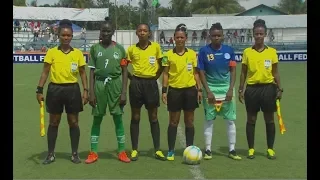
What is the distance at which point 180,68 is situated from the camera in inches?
272

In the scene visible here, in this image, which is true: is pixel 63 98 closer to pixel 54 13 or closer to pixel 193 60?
pixel 193 60

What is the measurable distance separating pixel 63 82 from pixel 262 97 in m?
3.05

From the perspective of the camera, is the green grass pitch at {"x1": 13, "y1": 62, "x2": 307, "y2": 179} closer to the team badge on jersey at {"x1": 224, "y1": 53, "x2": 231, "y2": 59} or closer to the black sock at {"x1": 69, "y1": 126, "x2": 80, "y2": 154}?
the black sock at {"x1": 69, "y1": 126, "x2": 80, "y2": 154}

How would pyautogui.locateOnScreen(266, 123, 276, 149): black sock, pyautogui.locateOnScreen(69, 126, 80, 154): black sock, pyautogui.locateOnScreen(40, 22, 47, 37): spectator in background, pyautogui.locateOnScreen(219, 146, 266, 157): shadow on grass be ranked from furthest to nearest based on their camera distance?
1. pyautogui.locateOnScreen(40, 22, 47, 37): spectator in background
2. pyautogui.locateOnScreen(219, 146, 266, 157): shadow on grass
3. pyautogui.locateOnScreen(266, 123, 276, 149): black sock
4. pyautogui.locateOnScreen(69, 126, 80, 154): black sock

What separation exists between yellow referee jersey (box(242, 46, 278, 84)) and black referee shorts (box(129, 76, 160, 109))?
1.52 metres

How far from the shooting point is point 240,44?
34344 mm

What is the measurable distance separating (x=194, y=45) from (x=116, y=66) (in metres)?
29.1

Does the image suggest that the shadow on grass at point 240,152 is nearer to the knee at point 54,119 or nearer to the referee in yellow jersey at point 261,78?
the referee in yellow jersey at point 261,78

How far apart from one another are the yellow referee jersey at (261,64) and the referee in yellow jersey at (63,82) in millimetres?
2567

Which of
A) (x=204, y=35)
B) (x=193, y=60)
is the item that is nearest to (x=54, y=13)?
(x=204, y=35)

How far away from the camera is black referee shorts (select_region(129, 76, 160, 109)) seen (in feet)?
22.8

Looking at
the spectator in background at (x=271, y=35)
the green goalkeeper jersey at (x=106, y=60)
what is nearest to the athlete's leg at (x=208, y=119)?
the green goalkeeper jersey at (x=106, y=60)

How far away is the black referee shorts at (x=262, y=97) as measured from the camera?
277 inches

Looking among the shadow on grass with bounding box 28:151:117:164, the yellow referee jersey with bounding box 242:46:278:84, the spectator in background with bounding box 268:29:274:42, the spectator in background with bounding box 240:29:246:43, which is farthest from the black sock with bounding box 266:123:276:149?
the spectator in background with bounding box 268:29:274:42
